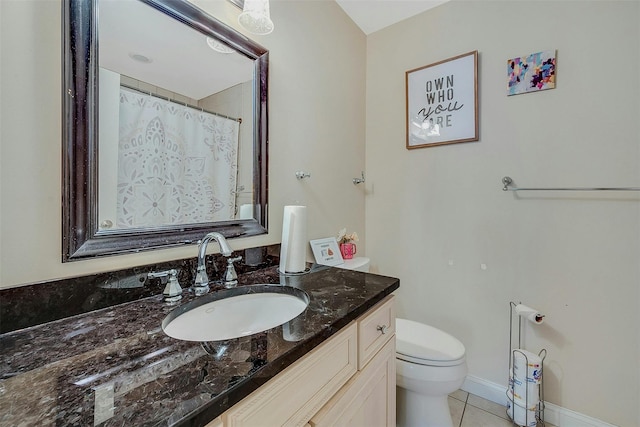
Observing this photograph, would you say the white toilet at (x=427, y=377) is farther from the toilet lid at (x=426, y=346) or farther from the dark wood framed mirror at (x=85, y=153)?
the dark wood framed mirror at (x=85, y=153)

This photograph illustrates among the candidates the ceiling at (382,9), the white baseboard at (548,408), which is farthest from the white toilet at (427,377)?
Result: the ceiling at (382,9)

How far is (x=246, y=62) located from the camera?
1.17 m

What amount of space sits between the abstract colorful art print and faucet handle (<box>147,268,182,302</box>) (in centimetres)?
185

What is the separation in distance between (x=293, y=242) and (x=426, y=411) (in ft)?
3.36

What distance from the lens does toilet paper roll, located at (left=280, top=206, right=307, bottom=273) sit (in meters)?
1.16

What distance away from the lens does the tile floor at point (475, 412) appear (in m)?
1.41

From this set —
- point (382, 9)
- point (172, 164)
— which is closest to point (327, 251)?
point (172, 164)

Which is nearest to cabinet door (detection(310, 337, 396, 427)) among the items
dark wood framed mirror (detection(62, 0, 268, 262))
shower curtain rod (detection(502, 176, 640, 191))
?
dark wood framed mirror (detection(62, 0, 268, 262))

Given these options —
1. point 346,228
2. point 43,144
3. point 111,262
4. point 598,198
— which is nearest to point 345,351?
point 111,262

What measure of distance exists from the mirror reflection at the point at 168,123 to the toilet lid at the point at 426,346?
3.29 ft

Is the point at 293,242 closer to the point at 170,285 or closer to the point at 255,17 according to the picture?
the point at 170,285

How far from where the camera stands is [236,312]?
0.92m

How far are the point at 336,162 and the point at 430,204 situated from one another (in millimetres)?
672

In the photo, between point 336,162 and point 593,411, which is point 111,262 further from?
point 593,411
